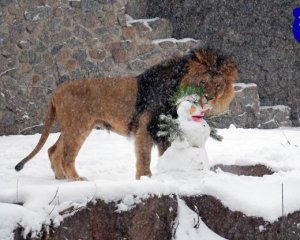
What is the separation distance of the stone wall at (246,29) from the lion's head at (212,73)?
181 inches

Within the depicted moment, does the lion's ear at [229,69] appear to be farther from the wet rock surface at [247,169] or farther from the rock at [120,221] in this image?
the rock at [120,221]

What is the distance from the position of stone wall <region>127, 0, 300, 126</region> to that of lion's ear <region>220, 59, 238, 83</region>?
4.58 meters

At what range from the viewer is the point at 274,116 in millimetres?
7621

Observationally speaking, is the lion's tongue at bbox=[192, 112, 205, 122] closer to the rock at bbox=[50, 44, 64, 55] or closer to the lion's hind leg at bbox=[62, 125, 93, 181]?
the lion's hind leg at bbox=[62, 125, 93, 181]

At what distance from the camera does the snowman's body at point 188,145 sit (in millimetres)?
2709

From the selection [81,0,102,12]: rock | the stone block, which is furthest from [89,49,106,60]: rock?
[81,0,102,12]: rock

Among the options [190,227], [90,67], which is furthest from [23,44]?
[190,227]

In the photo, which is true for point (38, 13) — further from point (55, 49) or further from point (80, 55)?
point (80, 55)

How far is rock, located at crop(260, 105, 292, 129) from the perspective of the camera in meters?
7.51

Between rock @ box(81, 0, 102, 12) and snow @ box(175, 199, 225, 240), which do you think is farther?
rock @ box(81, 0, 102, 12)

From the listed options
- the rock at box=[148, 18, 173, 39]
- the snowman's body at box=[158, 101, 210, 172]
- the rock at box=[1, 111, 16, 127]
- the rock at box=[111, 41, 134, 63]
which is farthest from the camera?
the rock at box=[148, 18, 173, 39]

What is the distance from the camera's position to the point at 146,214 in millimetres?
2107

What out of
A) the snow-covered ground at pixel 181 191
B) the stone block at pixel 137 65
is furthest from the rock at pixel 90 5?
the snow-covered ground at pixel 181 191

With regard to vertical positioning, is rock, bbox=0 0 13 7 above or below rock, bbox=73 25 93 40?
above
